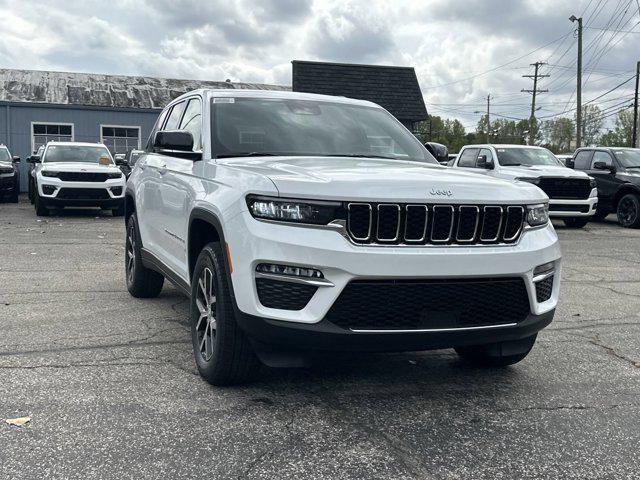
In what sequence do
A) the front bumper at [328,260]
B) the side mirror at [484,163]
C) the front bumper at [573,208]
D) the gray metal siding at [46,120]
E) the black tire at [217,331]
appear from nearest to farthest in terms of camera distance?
1. the front bumper at [328,260]
2. the black tire at [217,331]
3. the front bumper at [573,208]
4. the side mirror at [484,163]
5. the gray metal siding at [46,120]

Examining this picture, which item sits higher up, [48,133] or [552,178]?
[48,133]

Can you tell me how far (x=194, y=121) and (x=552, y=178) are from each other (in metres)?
11.4

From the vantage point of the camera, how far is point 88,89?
29.3 metres

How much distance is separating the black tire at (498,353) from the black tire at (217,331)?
1328mm

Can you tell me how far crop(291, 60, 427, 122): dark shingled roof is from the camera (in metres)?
28.1

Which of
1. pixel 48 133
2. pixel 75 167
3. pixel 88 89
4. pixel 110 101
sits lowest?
pixel 75 167

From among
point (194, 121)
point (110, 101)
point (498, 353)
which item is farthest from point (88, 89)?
point (498, 353)

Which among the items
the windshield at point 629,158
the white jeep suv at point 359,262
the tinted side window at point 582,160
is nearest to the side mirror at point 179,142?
the white jeep suv at point 359,262

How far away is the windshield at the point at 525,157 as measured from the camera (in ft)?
51.2

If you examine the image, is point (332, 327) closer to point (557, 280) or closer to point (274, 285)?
point (274, 285)

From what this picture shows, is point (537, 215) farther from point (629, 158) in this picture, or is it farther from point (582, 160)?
point (582, 160)

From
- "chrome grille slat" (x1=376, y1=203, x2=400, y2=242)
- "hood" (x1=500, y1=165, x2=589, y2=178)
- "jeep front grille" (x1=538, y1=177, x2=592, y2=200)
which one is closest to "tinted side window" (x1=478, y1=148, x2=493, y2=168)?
"hood" (x1=500, y1=165, x2=589, y2=178)

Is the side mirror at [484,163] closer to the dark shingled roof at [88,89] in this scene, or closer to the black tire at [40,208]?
the black tire at [40,208]

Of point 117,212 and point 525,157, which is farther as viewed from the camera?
point 117,212
